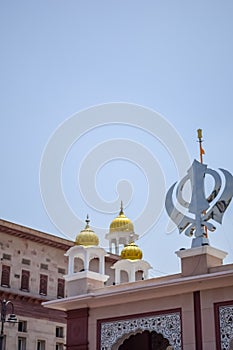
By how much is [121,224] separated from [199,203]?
1280cm

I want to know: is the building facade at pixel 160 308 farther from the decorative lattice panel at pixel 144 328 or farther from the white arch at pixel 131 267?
the white arch at pixel 131 267

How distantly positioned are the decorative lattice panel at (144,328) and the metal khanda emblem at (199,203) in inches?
87.9

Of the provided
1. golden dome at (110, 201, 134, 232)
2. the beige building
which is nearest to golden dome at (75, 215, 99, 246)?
golden dome at (110, 201, 134, 232)

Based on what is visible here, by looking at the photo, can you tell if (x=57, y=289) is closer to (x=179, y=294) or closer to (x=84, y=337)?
(x=84, y=337)

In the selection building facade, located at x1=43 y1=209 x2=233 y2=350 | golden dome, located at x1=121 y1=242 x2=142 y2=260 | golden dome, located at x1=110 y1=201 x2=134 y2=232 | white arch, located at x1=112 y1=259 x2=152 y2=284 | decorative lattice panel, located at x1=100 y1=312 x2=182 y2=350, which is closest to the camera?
building facade, located at x1=43 y1=209 x2=233 y2=350

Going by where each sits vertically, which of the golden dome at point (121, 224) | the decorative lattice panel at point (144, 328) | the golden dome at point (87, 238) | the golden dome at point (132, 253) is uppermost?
the golden dome at point (121, 224)

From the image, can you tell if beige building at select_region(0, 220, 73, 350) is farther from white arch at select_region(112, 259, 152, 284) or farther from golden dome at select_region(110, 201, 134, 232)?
white arch at select_region(112, 259, 152, 284)

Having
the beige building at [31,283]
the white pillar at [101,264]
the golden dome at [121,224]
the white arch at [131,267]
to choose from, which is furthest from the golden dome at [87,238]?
the beige building at [31,283]

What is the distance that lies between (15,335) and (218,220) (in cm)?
1679

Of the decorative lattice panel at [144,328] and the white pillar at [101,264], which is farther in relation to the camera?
the white pillar at [101,264]

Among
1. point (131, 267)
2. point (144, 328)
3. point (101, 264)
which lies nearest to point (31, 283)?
point (131, 267)

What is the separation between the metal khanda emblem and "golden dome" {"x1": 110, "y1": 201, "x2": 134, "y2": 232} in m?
11.5

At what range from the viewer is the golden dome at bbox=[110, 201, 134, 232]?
30.2 meters

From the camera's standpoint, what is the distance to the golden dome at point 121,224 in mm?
30237
